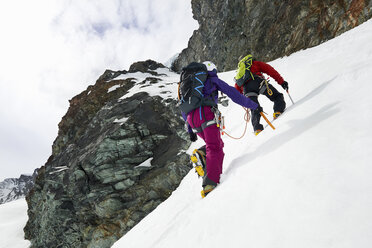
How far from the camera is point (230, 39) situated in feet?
94.4

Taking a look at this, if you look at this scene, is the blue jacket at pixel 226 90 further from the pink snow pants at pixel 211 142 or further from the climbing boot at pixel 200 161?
the climbing boot at pixel 200 161

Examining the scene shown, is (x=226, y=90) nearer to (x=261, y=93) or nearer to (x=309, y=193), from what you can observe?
(x=261, y=93)

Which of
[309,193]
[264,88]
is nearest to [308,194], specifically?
[309,193]

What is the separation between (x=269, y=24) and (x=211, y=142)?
67.9 ft

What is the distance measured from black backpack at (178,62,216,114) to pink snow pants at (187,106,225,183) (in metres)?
0.13

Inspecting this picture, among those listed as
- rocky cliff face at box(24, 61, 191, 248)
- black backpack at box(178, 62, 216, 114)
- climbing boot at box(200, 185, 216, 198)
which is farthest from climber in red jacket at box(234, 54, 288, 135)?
Result: rocky cliff face at box(24, 61, 191, 248)

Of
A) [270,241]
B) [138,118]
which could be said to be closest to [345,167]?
[270,241]

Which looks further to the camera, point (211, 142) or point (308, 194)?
point (211, 142)

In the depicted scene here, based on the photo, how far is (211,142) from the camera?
3840mm

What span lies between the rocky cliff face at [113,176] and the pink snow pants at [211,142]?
39.6 feet

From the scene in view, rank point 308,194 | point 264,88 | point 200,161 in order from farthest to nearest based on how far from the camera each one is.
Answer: point 264,88 < point 200,161 < point 308,194

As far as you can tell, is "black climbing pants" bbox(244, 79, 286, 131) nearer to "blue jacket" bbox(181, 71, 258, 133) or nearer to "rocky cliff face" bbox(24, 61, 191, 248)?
"blue jacket" bbox(181, 71, 258, 133)

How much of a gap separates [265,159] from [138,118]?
1938cm

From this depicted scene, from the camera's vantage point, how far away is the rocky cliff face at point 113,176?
53.1ft
